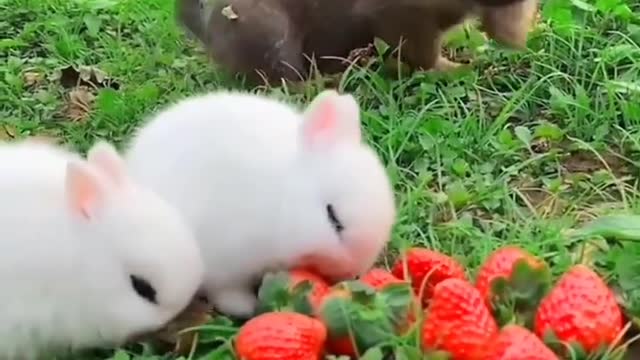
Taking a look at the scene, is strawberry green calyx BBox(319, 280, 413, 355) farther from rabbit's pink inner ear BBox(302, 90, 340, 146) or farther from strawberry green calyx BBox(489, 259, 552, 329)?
rabbit's pink inner ear BBox(302, 90, 340, 146)

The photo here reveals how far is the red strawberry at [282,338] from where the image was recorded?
1.79 meters

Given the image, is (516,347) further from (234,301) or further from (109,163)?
(109,163)

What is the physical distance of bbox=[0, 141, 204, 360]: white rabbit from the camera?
186 centimetres

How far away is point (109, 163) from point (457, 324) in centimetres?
52

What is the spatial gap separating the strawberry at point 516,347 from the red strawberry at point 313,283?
0.25 m

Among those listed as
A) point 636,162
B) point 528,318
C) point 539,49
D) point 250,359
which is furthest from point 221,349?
point 539,49

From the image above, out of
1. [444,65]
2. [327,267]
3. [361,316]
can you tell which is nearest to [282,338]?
[361,316]

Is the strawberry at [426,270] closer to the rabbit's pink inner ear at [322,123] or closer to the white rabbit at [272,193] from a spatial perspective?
the white rabbit at [272,193]

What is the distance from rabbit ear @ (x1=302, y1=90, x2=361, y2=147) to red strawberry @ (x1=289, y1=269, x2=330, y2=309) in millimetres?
184

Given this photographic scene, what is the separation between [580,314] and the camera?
1894 millimetres

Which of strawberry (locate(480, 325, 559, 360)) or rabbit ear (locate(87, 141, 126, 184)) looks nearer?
strawberry (locate(480, 325, 559, 360))

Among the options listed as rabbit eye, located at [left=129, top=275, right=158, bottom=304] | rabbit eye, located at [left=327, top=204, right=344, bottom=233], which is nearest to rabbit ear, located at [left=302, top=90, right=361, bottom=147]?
rabbit eye, located at [left=327, top=204, right=344, bottom=233]

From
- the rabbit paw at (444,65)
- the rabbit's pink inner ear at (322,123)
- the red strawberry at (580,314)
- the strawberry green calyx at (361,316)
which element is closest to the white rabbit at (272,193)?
the rabbit's pink inner ear at (322,123)

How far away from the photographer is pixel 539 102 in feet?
9.52
